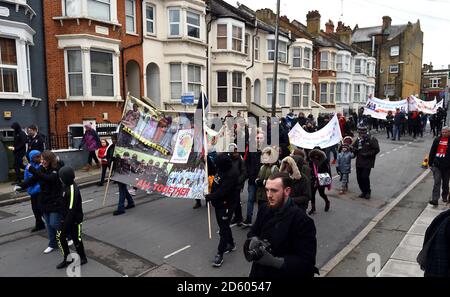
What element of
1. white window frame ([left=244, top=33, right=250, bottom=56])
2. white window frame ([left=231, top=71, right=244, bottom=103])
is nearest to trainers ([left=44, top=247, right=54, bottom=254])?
white window frame ([left=231, top=71, right=244, bottom=103])

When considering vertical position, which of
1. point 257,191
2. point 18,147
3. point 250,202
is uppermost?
point 18,147

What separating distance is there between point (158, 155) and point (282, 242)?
525cm

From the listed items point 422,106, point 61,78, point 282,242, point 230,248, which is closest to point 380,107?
point 422,106

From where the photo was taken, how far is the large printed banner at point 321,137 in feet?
35.2

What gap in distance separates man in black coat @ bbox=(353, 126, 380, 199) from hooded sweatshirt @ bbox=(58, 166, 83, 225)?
7.10 m

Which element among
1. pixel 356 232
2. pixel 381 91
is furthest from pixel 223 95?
pixel 381 91

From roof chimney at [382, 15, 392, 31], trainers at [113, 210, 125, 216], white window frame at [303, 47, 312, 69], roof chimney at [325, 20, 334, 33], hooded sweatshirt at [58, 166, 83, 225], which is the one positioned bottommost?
trainers at [113, 210, 125, 216]

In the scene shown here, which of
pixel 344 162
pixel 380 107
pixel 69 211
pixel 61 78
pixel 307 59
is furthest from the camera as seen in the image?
pixel 307 59

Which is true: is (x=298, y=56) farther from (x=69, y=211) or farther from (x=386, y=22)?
(x=386, y=22)

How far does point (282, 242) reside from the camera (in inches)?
123

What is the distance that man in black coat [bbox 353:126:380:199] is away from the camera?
9422mm

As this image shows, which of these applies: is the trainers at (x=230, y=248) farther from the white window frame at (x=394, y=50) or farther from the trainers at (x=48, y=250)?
the white window frame at (x=394, y=50)

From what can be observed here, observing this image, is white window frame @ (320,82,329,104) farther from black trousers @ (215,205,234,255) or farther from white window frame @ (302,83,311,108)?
black trousers @ (215,205,234,255)
